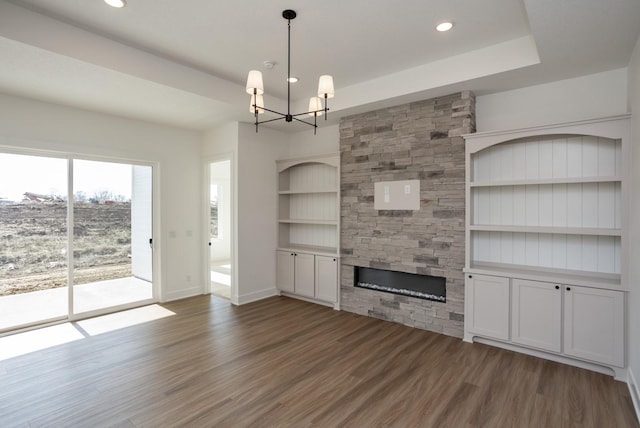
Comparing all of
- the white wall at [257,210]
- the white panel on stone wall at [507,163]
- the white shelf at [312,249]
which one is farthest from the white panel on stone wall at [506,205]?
the white wall at [257,210]

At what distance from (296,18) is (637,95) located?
292cm

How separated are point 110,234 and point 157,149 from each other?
4.88 ft

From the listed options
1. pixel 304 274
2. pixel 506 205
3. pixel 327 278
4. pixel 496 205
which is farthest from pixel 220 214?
pixel 506 205

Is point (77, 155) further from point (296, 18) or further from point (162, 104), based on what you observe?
point (296, 18)

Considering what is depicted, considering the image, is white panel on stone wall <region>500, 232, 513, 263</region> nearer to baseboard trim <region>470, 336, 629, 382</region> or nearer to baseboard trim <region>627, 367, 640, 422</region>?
baseboard trim <region>470, 336, 629, 382</region>

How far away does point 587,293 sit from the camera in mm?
3072

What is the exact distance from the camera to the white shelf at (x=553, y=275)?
10.0 feet

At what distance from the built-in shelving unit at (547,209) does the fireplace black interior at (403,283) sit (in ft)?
1.50

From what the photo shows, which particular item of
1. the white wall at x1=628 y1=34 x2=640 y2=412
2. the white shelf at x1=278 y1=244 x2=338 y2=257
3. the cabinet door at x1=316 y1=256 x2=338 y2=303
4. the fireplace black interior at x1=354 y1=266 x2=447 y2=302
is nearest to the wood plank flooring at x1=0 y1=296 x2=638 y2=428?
the white wall at x1=628 y1=34 x2=640 y2=412

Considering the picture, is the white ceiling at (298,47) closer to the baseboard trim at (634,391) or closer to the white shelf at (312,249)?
the white shelf at (312,249)

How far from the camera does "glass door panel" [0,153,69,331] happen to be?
398 centimetres

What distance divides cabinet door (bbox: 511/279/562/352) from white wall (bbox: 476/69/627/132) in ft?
5.89

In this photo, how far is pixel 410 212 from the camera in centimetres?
429

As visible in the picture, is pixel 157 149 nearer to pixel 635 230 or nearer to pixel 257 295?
pixel 257 295
